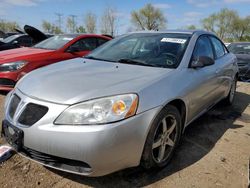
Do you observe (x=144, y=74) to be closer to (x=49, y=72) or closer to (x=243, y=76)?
(x=49, y=72)

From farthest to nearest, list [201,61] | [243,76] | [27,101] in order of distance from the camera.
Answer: [243,76], [201,61], [27,101]

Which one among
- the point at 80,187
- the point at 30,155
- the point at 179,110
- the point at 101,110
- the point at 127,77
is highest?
the point at 127,77

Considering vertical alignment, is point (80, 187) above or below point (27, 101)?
below

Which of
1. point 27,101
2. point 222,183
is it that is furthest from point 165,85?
point 27,101

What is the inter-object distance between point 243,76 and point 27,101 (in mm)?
8196

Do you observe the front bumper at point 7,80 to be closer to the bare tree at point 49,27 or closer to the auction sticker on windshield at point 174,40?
the auction sticker on windshield at point 174,40

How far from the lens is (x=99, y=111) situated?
7.58 feet

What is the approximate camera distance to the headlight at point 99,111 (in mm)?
2266

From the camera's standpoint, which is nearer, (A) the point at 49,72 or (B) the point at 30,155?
(B) the point at 30,155

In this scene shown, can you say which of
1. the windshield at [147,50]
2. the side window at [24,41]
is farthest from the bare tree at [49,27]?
the windshield at [147,50]

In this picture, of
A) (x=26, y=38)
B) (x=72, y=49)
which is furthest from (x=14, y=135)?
(x=26, y=38)

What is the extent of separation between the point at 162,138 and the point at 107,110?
0.81 meters

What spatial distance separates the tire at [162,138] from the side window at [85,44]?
13.8 feet

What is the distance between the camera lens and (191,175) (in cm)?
284
